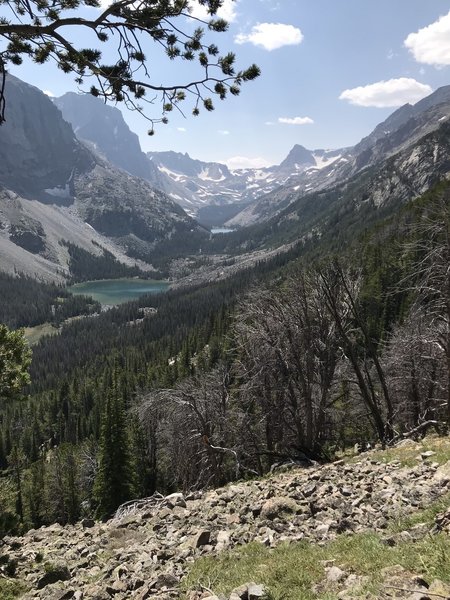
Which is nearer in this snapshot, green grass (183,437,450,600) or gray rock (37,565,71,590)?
green grass (183,437,450,600)

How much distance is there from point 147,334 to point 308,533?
169 metres

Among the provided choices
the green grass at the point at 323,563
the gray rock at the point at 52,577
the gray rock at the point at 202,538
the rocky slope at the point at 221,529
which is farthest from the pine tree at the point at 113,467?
the green grass at the point at 323,563

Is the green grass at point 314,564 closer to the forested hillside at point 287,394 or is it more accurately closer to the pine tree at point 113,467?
the forested hillside at point 287,394

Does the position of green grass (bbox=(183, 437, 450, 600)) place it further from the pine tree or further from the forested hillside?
the pine tree

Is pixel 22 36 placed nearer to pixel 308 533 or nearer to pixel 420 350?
pixel 308 533

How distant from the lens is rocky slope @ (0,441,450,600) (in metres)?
7.54

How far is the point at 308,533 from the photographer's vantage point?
8078 millimetres

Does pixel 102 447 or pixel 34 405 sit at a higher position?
pixel 102 447

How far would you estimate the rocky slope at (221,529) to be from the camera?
7539 mm

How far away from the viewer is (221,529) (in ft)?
30.6

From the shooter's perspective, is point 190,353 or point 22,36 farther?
point 190,353

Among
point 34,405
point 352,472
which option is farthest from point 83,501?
point 34,405

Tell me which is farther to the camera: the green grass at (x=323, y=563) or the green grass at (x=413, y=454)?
the green grass at (x=413, y=454)

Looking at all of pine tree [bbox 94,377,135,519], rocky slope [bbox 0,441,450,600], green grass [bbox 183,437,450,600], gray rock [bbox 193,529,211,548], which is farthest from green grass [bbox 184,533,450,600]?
pine tree [bbox 94,377,135,519]
